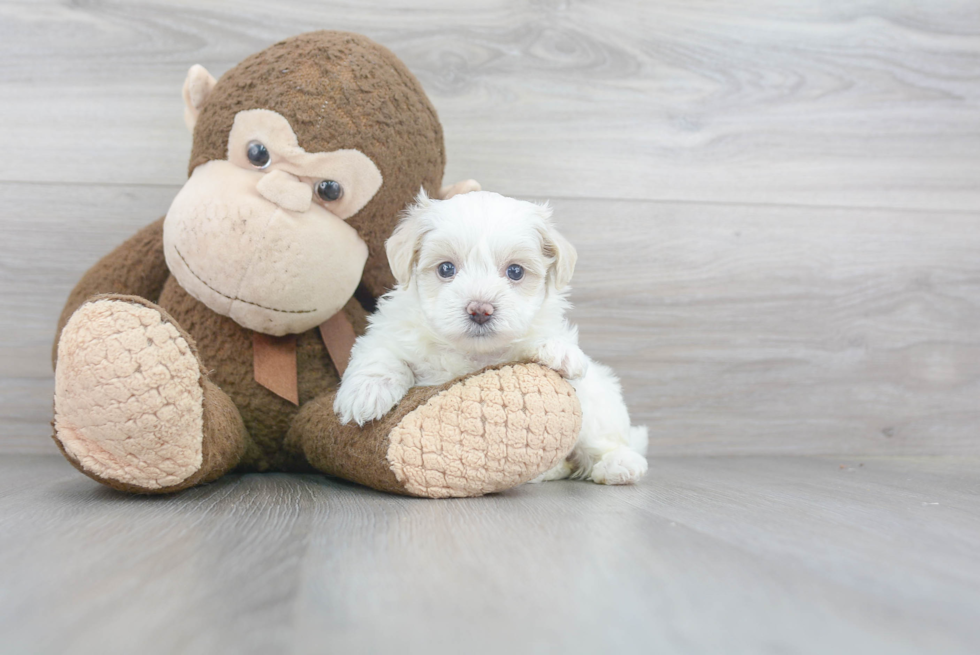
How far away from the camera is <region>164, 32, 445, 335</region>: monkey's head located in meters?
1.01

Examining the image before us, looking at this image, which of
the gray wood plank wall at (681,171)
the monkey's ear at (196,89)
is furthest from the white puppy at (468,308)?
the gray wood plank wall at (681,171)

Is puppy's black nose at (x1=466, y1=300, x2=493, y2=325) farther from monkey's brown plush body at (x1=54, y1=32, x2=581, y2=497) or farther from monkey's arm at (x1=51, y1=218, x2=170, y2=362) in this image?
monkey's arm at (x1=51, y1=218, x2=170, y2=362)

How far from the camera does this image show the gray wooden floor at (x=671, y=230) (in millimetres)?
821

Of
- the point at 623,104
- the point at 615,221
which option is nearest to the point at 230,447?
the point at 615,221

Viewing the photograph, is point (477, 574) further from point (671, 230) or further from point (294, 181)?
point (671, 230)

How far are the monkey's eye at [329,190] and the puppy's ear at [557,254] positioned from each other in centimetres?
32

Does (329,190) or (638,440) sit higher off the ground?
(329,190)

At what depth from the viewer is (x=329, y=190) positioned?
3.49ft

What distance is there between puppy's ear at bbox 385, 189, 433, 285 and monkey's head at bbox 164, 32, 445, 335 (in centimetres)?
9

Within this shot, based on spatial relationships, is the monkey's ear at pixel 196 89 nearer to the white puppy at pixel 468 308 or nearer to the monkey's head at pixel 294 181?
the monkey's head at pixel 294 181

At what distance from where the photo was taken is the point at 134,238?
124 centimetres

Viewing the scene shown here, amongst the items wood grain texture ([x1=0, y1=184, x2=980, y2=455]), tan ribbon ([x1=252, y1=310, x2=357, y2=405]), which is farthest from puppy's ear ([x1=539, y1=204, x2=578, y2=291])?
wood grain texture ([x1=0, y1=184, x2=980, y2=455])

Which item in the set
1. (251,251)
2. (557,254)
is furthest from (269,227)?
(557,254)

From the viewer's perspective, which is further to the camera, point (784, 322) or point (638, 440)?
point (784, 322)
